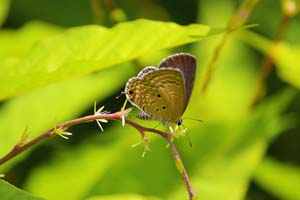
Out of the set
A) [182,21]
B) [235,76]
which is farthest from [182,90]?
[182,21]

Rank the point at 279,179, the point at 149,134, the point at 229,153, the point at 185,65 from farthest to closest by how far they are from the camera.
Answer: the point at 279,179
the point at 149,134
the point at 229,153
the point at 185,65

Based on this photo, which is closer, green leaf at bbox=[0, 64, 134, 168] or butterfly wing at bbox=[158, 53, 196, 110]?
butterfly wing at bbox=[158, 53, 196, 110]

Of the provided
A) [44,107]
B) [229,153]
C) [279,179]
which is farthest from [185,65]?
[279,179]

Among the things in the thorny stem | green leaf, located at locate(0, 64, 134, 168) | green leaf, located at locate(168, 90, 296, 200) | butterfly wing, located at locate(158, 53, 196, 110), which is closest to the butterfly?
butterfly wing, located at locate(158, 53, 196, 110)

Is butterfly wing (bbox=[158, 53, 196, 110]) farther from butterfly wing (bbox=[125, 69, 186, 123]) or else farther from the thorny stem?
the thorny stem

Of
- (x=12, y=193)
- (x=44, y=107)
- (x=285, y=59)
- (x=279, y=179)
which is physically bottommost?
(x=279, y=179)

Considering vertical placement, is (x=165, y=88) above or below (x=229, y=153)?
above

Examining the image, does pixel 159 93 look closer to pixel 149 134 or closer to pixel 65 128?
pixel 65 128
